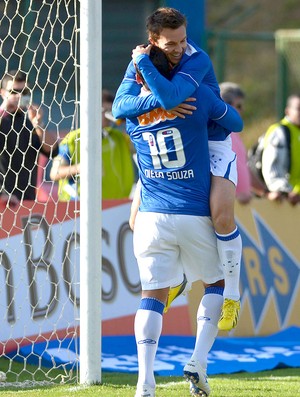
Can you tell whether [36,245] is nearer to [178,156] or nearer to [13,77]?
[13,77]

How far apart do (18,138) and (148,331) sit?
261cm

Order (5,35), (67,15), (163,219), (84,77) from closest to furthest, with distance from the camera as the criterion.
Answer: (163,219), (84,77), (67,15), (5,35)

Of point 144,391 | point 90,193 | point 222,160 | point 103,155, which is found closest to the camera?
point 144,391

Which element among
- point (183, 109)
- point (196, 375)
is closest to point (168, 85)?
point (183, 109)

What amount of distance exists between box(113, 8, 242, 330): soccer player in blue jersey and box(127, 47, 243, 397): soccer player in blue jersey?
0.06m

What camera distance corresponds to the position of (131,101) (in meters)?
5.20

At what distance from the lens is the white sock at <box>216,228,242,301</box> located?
5.38 m

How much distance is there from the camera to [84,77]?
6.02 metres

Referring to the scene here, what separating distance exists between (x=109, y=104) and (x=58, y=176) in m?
1.36

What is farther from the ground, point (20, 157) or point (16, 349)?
point (20, 157)

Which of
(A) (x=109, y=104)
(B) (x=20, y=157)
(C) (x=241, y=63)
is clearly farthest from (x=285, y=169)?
(C) (x=241, y=63)

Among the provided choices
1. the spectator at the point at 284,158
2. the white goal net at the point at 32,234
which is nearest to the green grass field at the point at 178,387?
the white goal net at the point at 32,234

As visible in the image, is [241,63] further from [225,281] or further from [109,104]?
[225,281]

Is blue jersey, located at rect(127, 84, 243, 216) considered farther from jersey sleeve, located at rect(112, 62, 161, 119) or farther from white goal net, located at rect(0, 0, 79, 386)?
white goal net, located at rect(0, 0, 79, 386)
